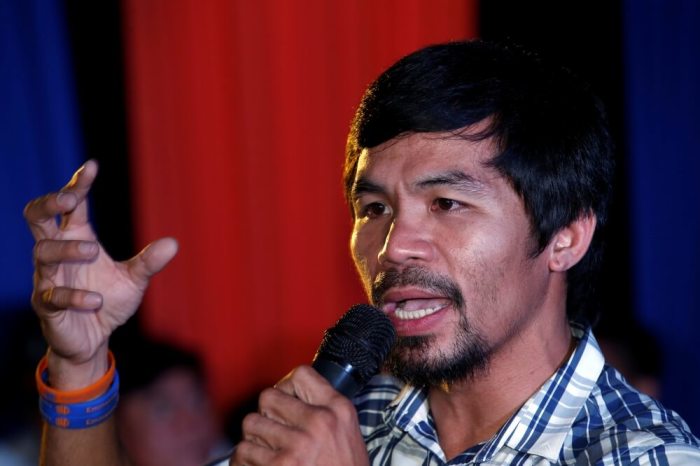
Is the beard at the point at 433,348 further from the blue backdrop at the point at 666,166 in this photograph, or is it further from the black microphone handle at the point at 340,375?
the blue backdrop at the point at 666,166

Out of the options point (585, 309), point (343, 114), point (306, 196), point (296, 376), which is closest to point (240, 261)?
point (306, 196)

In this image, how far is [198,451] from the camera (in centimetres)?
340

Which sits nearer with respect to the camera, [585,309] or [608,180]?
[608,180]

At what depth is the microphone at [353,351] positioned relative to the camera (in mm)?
1439

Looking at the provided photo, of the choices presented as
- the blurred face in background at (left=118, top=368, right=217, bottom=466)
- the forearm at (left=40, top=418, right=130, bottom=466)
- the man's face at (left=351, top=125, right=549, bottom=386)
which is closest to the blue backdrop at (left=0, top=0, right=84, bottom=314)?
the blurred face in background at (left=118, top=368, right=217, bottom=466)

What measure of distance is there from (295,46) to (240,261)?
850 millimetres

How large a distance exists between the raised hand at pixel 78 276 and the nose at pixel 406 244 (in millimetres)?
407

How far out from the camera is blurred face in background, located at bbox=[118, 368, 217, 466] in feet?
10.8

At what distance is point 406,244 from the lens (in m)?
1.75

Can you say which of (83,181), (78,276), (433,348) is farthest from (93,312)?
(433,348)

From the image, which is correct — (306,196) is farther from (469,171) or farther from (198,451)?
(469,171)

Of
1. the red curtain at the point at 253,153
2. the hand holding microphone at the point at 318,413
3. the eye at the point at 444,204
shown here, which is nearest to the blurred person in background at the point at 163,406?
the red curtain at the point at 253,153

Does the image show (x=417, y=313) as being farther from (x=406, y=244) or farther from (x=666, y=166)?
(x=666, y=166)

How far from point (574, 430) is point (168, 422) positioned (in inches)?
79.3
